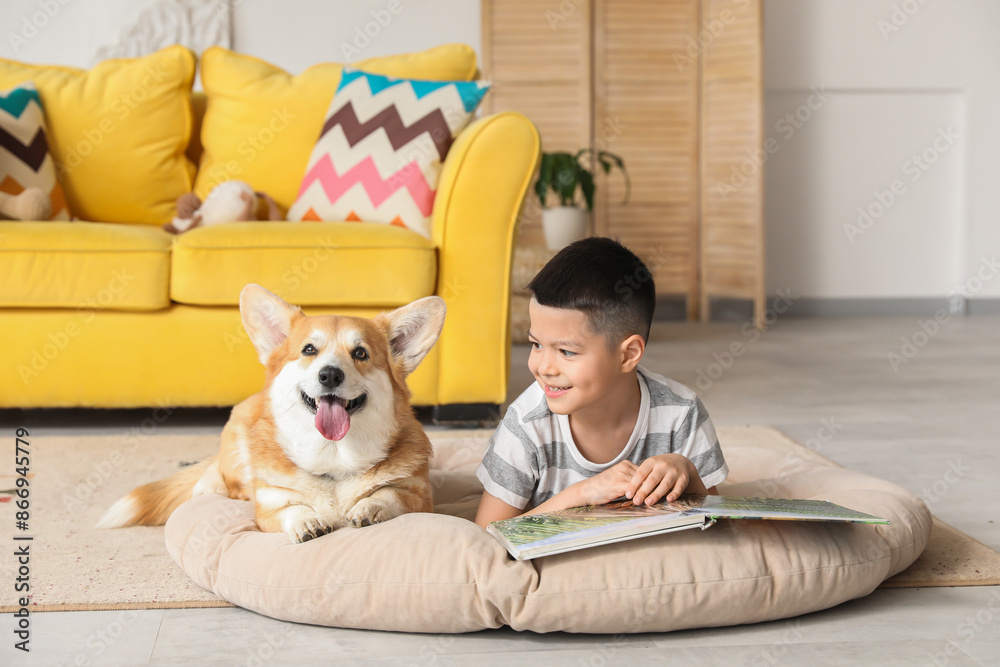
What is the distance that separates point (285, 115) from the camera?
3.24 meters

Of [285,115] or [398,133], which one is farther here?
[285,115]

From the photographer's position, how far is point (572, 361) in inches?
56.2

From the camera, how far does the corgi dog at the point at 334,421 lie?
55.5 inches

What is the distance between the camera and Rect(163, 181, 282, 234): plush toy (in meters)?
2.91

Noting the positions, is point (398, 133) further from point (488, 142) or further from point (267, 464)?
point (267, 464)

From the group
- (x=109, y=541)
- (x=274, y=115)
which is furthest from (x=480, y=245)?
(x=109, y=541)

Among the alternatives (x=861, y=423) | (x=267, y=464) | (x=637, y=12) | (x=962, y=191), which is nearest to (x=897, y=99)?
(x=962, y=191)

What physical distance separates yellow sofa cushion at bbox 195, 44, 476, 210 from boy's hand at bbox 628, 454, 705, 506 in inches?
86.0

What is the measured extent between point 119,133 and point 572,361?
94.6 inches

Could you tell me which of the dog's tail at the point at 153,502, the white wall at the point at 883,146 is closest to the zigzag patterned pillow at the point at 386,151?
the dog's tail at the point at 153,502

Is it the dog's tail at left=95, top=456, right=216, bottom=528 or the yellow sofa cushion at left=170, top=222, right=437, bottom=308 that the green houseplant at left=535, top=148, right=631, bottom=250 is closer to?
the yellow sofa cushion at left=170, top=222, right=437, bottom=308

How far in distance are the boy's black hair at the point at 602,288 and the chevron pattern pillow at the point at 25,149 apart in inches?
86.2

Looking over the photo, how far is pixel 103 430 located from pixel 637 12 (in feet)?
12.7

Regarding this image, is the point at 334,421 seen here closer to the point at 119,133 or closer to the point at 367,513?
the point at 367,513
